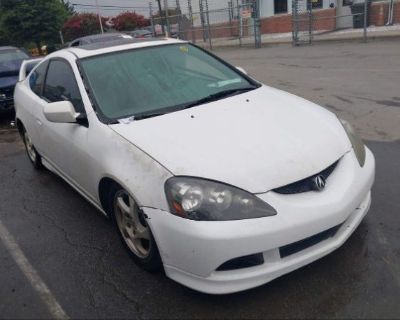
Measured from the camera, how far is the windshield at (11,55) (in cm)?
1027

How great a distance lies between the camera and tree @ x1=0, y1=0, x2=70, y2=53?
27500mm

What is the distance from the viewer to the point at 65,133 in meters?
3.72

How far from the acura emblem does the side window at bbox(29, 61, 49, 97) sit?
3.18m

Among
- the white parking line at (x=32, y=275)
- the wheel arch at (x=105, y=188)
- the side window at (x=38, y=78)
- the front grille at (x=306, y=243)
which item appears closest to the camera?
the front grille at (x=306, y=243)

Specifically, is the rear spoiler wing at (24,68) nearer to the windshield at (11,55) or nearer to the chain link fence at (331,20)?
the windshield at (11,55)

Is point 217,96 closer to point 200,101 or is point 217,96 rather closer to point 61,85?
point 200,101

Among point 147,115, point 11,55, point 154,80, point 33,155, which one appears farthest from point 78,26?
point 147,115

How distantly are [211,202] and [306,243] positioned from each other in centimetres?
64

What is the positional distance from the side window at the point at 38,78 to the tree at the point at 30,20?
83.3ft

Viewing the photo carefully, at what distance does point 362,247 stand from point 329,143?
2.62 feet

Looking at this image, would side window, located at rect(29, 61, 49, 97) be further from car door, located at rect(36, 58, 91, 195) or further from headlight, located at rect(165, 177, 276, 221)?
headlight, located at rect(165, 177, 276, 221)

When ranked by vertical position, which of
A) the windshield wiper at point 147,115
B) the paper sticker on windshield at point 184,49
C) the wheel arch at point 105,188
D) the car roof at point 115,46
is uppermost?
the car roof at point 115,46

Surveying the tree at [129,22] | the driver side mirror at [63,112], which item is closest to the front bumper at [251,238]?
the driver side mirror at [63,112]

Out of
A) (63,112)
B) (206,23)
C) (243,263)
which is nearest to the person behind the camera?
(243,263)
